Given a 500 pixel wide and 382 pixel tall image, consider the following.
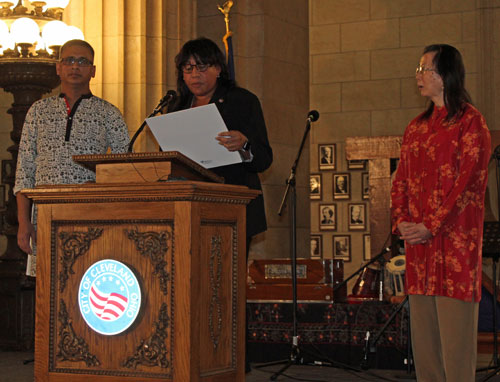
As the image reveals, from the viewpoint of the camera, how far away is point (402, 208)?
3.70 metres

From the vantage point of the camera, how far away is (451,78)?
3580 millimetres

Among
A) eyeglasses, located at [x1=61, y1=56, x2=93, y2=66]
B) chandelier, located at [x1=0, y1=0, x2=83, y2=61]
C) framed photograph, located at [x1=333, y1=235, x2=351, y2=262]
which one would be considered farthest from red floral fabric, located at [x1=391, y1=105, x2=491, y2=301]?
framed photograph, located at [x1=333, y1=235, x2=351, y2=262]

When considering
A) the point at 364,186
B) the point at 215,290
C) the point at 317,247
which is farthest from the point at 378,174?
the point at 215,290

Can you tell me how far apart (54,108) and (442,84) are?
72.6 inches

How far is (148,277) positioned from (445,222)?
4.19 feet

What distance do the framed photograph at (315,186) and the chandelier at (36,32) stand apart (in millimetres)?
4327

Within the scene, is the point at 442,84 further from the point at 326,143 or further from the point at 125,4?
the point at 326,143

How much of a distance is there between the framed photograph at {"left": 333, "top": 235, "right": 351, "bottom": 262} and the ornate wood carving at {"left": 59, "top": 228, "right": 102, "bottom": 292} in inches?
274

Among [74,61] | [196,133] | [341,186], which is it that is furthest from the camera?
[341,186]

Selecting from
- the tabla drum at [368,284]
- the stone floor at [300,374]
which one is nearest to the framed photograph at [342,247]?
A: the tabla drum at [368,284]

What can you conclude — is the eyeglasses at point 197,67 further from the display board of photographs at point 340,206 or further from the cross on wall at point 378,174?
the display board of photographs at point 340,206

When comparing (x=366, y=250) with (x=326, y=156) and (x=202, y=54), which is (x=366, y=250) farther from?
(x=202, y=54)

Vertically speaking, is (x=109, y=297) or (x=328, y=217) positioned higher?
(x=328, y=217)

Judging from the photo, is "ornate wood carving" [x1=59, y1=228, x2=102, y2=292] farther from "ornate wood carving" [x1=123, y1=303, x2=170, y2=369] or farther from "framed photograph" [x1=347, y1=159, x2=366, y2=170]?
"framed photograph" [x1=347, y1=159, x2=366, y2=170]
